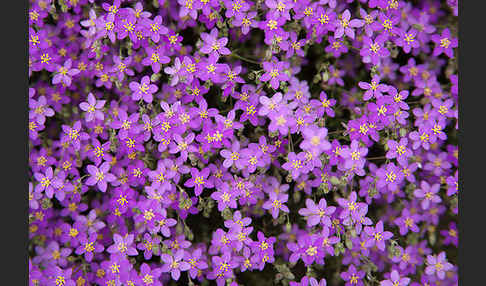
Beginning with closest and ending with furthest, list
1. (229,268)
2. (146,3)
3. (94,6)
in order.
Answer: (229,268), (94,6), (146,3)

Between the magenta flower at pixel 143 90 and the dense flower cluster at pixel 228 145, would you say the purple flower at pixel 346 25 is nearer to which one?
the dense flower cluster at pixel 228 145

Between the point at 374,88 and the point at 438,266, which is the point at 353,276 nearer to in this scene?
the point at 438,266

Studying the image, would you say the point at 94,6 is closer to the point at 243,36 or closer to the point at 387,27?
the point at 243,36

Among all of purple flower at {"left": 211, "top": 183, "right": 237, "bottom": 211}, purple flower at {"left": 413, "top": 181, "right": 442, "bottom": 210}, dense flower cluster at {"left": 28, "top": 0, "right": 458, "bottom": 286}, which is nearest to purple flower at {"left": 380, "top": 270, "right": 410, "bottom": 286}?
dense flower cluster at {"left": 28, "top": 0, "right": 458, "bottom": 286}

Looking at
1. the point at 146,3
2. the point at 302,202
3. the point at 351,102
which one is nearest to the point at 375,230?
the point at 302,202

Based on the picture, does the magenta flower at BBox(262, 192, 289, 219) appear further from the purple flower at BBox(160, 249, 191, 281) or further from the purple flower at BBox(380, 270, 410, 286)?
the purple flower at BBox(380, 270, 410, 286)

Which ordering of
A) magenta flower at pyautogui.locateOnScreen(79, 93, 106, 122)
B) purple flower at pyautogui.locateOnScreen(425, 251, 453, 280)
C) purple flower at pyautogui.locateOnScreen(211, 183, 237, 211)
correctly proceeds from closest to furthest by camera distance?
purple flower at pyautogui.locateOnScreen(211, 183, 237, 211) < magenta flower at pyautogui.locateOnScreen(79, 93, 106, 122) < purple flower at pyautogui.locateOnScreen(425, 251, 453, 280)

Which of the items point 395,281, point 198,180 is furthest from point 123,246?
point 395,281

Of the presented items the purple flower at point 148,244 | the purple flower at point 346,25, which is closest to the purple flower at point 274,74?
the purple flower at point 346,25
